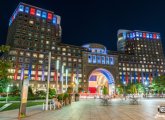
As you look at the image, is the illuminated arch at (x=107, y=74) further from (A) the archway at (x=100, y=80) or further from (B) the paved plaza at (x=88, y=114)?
(B) the paved plaza at (x=88, y=114)

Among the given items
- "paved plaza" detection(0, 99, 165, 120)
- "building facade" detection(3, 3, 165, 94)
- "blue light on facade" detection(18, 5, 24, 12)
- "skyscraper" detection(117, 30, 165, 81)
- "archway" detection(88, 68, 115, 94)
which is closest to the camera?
"paved plaza" detection(0, 99, 165, 120)

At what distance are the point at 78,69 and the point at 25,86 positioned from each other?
110696 mm

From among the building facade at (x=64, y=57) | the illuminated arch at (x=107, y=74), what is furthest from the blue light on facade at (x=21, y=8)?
the illuminated arch at (x=107, y=74)

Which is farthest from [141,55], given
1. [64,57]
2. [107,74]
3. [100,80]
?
[64,57]

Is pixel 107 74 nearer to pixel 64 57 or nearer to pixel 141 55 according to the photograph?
pixel 64 57

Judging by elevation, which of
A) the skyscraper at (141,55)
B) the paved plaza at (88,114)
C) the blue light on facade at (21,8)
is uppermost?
the blue light on facade at (21,8)

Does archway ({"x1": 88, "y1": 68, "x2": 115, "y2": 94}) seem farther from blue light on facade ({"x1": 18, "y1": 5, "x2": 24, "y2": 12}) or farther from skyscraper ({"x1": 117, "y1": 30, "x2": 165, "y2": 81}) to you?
blue light on facade ({"x1": 18, "y1": 5, "x2": 24, "y2": 12})

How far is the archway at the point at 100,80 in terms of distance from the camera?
135 metres

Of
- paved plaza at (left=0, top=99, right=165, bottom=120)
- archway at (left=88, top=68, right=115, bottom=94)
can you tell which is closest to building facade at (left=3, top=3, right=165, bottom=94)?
archway at (left=88, top=68, right=115, bottom=94)

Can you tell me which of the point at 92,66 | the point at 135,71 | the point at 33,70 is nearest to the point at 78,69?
the point at 92,66

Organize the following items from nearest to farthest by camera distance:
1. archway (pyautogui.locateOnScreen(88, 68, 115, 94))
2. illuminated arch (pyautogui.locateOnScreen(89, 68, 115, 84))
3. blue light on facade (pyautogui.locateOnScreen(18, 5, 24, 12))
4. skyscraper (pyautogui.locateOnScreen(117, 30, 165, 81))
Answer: blue light on facade (pyautogui.locateOnScreen(18, 5, 24, 12)) → illuminated arch (pyautogui.locateOnScreen(89, 68, 115, 84)) → archway (pyautogui.locateOnScreen(88, 68, 115, 94)) → skyscraper (pyautogui.locateOnScreen(117, 30, 165, 81))

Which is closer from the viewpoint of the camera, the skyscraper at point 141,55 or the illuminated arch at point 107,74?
the illuminated arch at point 107,74

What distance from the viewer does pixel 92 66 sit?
12912 centimetres

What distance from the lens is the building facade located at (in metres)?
108
